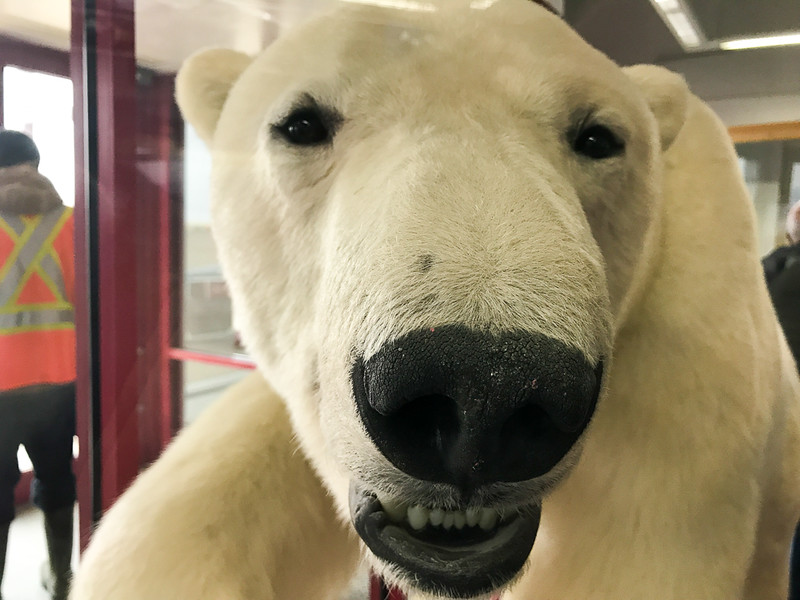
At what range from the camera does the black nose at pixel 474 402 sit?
11.1 inches

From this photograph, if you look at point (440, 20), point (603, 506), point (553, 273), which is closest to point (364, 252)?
point (553, 273)

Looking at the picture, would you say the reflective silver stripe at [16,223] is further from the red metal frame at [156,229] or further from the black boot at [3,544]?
the black boot at [3,544]

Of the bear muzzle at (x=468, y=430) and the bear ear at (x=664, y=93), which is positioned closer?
the bear muzzle at (x=468, y=430)

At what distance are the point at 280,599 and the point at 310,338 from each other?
12.6 inches

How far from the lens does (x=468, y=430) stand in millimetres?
292

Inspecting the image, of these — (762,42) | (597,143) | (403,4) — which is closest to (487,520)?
(597,143)

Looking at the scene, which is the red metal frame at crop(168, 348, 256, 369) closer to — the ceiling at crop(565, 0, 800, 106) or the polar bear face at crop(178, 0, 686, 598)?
the polar bear face at crop(178, 0, 686, 598)

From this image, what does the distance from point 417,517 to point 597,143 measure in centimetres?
35

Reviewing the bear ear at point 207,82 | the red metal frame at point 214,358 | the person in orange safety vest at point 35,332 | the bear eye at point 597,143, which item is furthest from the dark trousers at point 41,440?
the bear eye at point 597,143

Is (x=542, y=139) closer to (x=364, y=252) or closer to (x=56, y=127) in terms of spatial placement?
(x=364, y=252)

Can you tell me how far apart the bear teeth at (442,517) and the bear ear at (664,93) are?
16.1 inches

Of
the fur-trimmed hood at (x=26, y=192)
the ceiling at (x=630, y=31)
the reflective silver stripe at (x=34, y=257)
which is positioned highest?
the ceiling at (x=630, y=31)

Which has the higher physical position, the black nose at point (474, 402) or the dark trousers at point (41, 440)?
the black nose at point (474, 402)

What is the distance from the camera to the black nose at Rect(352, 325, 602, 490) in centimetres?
28
